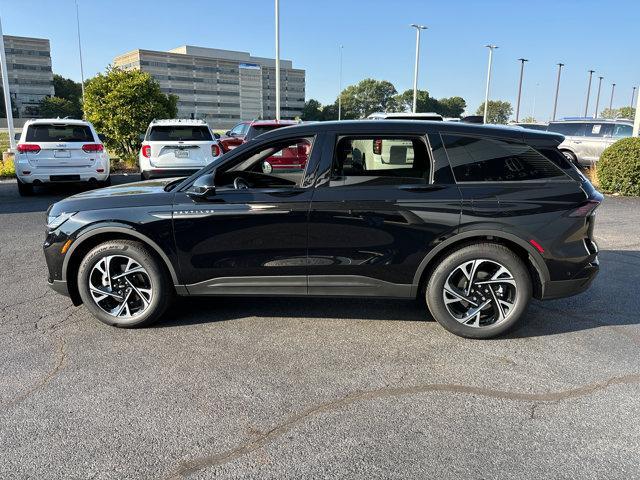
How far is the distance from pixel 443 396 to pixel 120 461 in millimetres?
1923

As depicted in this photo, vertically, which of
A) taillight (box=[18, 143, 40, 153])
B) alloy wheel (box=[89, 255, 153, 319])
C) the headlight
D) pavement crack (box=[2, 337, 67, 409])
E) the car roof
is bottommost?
pavement crack (box=[2, 337, 67, 409])

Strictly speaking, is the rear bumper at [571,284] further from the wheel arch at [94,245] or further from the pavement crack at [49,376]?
the pavement crack at [49,376]

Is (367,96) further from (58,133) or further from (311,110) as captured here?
(58,133)

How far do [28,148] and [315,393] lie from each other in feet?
33.3

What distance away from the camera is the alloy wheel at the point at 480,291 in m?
3.95

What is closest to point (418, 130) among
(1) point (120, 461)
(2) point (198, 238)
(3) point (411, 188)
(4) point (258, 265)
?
(3) point (411, 188)

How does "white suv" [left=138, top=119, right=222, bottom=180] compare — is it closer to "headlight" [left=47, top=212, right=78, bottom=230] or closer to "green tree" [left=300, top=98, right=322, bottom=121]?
"headlight" [left=47, top=212, right=78, bottom=230]

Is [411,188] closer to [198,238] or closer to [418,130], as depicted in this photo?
[418,130]

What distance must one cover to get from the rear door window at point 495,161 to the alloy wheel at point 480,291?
690mm

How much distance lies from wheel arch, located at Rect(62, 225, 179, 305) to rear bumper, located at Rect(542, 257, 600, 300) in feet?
9.88

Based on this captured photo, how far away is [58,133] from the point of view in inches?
438

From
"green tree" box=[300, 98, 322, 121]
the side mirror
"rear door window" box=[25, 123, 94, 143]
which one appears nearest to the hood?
the side mirror

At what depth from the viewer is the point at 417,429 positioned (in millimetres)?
2840

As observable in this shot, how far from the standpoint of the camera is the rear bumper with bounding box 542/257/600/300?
3951 mm
